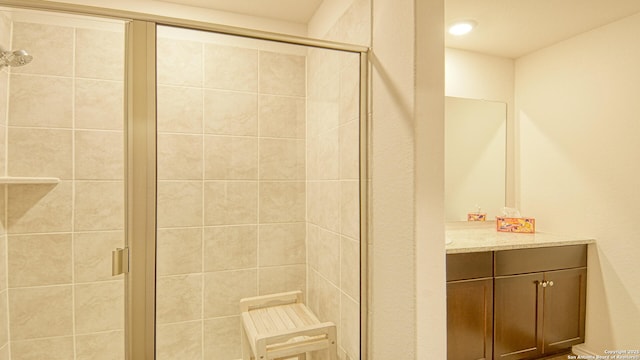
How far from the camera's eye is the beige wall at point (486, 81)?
8.73 feet

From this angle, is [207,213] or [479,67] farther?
[479,67]

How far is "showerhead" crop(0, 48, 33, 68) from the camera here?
1357mm

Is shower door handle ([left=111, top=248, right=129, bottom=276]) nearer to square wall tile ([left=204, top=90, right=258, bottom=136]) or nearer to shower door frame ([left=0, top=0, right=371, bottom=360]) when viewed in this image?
shower door frame ([left=0, top=0, right=371, bottom=360])

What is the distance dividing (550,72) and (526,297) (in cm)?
176

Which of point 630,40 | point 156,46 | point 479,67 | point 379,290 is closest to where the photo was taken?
point 156,46

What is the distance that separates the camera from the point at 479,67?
8.98ft

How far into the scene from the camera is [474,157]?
2697 mm

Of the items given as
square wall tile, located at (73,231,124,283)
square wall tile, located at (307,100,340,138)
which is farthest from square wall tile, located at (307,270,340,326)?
square wall tile, located at (73,231,124,283)

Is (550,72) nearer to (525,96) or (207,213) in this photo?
(525,96)

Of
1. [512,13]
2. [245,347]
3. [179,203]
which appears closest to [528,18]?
[512,13]

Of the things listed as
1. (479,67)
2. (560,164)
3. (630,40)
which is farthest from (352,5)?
(560,164)

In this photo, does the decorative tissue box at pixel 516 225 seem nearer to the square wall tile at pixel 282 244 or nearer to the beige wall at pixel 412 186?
the beige wall at pixel 412 186

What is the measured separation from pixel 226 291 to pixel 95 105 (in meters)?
1.04

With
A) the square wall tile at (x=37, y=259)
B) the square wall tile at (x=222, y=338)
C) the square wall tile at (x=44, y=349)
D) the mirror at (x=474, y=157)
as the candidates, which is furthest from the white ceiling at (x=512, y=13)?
the square wall tile at (x=44, y=349)
